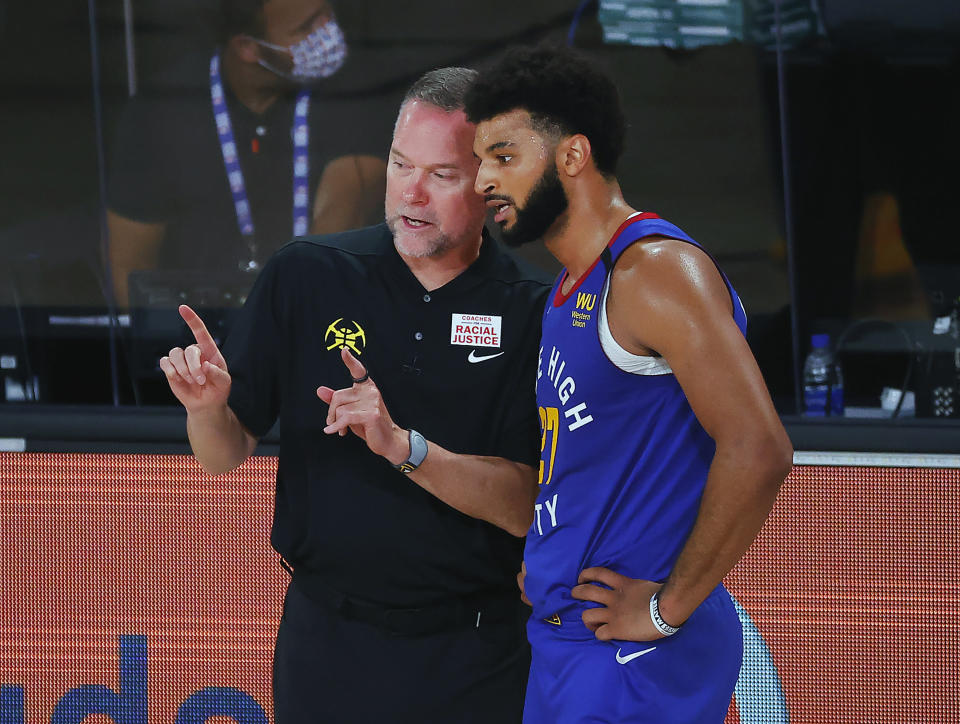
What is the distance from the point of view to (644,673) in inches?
66.4

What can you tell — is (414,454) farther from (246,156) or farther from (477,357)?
(246,156)

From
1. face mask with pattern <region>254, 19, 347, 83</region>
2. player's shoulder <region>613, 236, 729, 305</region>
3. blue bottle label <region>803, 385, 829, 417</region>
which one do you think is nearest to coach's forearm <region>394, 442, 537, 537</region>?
player's shoulder <region>613, 236, 729, 305</region>

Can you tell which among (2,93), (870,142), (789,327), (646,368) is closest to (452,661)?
(646,368)

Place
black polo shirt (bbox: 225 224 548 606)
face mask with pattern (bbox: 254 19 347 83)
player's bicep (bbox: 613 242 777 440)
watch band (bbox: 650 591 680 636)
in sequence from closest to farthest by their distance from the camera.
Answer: player's bicep (bbox: 613 242 777 440) < watch band (bbox: 650 591 680 636) < black polo shirt (bbox: 225 224 548 606) < face mask with pattern (bbox: 254 19 347 83)

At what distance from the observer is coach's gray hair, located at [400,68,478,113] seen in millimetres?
2102

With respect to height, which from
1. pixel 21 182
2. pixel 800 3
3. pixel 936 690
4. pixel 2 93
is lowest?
pixel 936 690

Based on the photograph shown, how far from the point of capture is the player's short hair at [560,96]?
6.00 ft

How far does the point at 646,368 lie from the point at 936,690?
167 cm

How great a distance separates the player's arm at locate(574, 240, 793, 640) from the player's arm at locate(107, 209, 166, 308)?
2939mm

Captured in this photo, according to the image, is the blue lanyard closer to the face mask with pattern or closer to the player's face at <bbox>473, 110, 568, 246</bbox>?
the face mask with pattern

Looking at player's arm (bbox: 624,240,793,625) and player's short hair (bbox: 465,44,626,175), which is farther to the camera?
player's short hair (bbox: 465,44,626,175)

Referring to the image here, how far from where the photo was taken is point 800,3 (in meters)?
3.96

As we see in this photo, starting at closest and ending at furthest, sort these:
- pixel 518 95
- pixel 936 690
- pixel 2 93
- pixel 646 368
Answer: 1. pixel 646 368
2. pixel 518 95
3. pixel 936 690
4. pixel 2 93

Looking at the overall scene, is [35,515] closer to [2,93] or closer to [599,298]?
[599,298]
